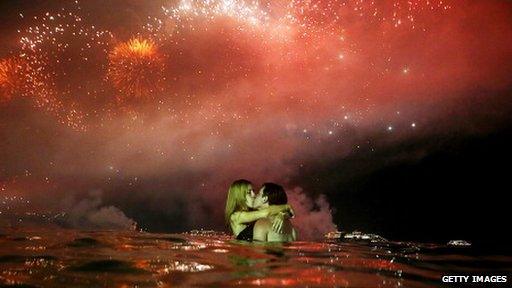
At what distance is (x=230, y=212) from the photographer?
12.4m

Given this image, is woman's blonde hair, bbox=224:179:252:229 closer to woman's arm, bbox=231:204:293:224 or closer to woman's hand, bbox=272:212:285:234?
woman's arm, bbox=231:204:293:224

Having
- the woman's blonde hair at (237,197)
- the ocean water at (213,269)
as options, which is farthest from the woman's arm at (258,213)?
the ocean water at (213,269)

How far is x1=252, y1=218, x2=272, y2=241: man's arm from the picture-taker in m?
11.5

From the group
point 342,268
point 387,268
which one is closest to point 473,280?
point 387,268

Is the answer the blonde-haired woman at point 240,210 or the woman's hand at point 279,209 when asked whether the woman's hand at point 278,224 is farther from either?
the blonde-haired woman at point 240,210

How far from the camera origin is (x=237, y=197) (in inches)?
484

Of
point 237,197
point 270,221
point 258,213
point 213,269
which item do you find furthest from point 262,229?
point 213,269

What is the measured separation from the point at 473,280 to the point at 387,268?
1294 mm

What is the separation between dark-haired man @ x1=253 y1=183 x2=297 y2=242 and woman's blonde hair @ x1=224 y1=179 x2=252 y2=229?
0.54 meters

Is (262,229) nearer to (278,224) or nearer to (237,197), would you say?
(278,224)

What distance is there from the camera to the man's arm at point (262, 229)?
11.5 meters

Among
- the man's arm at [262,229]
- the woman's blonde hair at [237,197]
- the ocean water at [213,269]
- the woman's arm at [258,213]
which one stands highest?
the woman's blonde hair at [237,197]

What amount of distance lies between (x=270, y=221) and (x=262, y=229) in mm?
347

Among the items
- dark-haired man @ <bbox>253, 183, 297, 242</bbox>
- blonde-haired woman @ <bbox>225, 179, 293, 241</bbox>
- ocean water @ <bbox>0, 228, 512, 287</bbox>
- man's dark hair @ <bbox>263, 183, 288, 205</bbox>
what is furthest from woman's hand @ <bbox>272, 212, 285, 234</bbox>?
ocean water @ <bbox>0, 228, 512, 287</bbox>
